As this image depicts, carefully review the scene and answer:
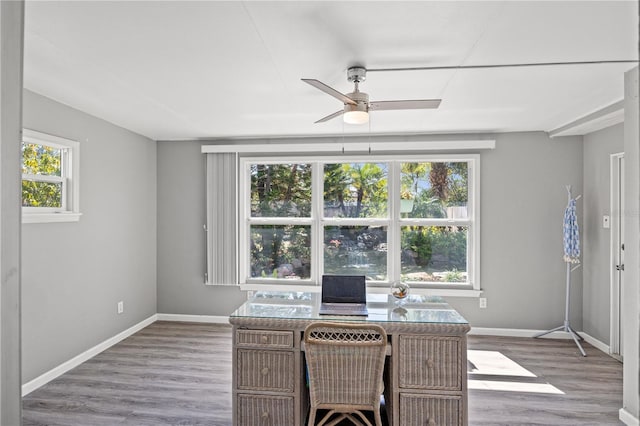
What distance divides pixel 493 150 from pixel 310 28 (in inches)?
129

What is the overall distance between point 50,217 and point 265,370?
239 centimetres

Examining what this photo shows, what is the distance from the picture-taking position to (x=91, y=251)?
378 centimetres

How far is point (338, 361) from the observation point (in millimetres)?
Answer: 1973

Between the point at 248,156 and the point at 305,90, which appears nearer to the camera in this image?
the point at 305,90

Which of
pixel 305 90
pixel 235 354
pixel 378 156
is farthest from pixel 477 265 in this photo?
pixel 235 354

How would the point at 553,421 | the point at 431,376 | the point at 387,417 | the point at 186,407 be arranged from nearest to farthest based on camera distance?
the point at 431,376, the point at 387,417, the point at 553,421, the point at 186,407

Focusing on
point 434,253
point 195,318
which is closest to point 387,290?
point 434,253

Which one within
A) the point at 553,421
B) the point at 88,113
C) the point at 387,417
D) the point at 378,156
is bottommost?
the point at 553,421

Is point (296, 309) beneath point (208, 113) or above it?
beneath

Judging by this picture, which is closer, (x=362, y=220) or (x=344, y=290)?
(x=344, y=290)

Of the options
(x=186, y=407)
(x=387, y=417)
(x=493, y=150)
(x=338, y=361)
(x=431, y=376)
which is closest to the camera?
(x=338, y=361)

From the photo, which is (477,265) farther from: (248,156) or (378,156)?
(248,156)

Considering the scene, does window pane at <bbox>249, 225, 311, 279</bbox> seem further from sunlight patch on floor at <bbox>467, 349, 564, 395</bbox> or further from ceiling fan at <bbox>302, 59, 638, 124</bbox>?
ceiling fan at <bbox>302, 59, 638, 124</bbox>

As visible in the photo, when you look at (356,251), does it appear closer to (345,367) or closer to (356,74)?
(356,74)
